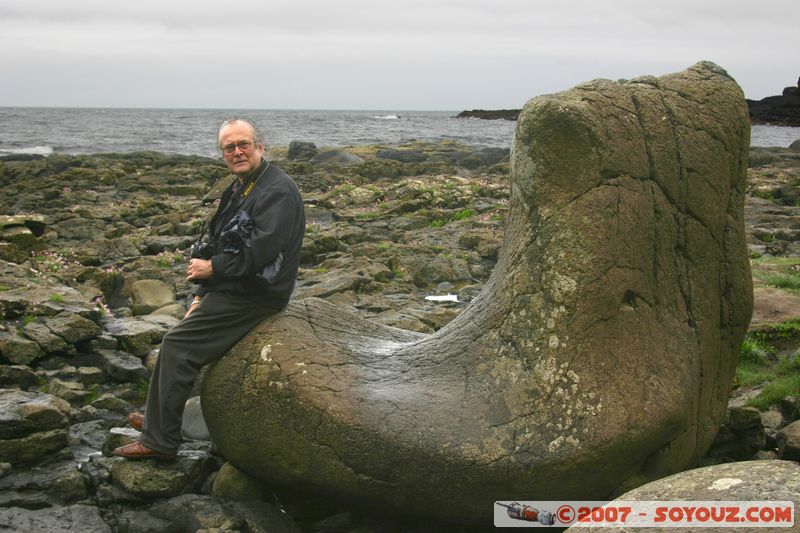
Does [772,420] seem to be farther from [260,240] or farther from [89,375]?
[89,375]

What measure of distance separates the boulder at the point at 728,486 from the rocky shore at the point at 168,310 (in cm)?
190

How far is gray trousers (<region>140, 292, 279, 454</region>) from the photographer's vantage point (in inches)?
239

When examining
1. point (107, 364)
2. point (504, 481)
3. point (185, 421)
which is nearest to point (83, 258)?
point (107, 364)

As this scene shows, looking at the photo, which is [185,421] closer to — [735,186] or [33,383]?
[33,383]

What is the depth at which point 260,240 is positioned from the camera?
230 inches

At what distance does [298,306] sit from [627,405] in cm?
265

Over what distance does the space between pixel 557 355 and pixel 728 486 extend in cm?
158

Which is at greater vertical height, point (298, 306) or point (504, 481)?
point (298, 306)

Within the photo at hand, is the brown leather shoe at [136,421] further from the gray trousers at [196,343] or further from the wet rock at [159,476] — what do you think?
the gray trousers at [196,343]

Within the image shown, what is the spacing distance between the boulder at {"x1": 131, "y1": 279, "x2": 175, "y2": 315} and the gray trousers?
19.9 feet

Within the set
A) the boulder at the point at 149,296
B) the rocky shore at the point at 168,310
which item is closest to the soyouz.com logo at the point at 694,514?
the rocky shore at the point at 168,310

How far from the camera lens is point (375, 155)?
4250 cm

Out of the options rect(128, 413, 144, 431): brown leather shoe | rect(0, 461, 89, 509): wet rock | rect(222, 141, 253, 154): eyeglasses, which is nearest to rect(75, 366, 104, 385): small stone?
rect(128, 413, 144, 431): brown leather shoe

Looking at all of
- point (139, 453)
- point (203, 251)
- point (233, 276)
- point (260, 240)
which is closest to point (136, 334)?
point (139, 453)
